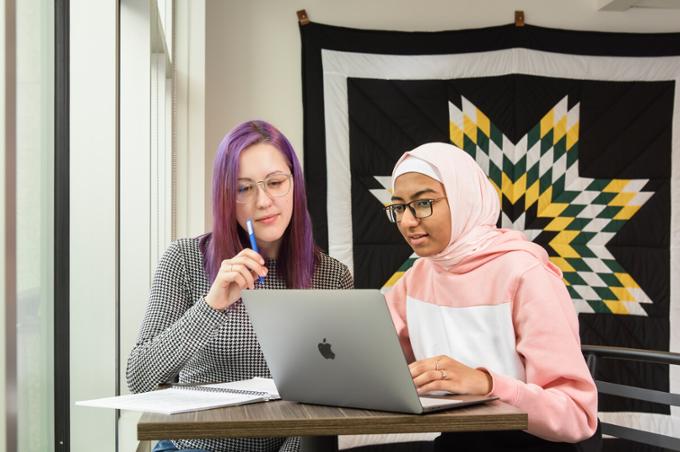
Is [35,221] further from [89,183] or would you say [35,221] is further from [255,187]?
[255,187]

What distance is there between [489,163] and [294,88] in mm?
994

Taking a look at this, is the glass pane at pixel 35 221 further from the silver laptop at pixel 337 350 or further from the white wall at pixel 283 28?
the white wall at pixel 283 28

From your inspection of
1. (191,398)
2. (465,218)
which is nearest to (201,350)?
(191,398)

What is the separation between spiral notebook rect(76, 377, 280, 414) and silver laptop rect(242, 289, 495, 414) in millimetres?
70

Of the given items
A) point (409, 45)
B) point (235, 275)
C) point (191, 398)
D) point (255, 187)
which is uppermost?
point (409, 45)

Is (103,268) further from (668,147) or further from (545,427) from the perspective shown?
(668,147)

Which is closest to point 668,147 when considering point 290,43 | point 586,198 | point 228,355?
point 586,198

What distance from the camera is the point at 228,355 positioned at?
1.60 metres

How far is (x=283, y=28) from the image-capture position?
3.82 m

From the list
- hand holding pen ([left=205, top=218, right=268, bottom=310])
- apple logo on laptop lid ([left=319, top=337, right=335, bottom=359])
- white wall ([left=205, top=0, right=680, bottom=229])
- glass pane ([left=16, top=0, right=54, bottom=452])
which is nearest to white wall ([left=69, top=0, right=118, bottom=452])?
glass pane ([left=16, top=0, right=54, bottom=452])

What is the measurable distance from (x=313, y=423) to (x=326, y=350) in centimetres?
12

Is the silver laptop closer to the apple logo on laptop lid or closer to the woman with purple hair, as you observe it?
the apple logo on laptop lid

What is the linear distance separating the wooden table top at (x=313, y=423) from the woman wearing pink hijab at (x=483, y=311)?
0.51 feet

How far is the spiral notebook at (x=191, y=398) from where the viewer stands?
1049 mm
